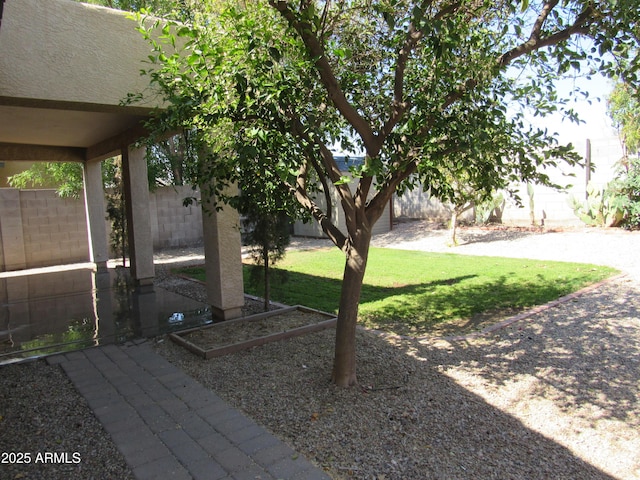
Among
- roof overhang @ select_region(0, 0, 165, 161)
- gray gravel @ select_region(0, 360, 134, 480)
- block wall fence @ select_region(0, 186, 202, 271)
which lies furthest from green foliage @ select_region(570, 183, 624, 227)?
gray gravel @ select_region(0, 360, 134, 480)

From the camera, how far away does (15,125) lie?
292 inches

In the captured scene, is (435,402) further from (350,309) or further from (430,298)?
(430,298)

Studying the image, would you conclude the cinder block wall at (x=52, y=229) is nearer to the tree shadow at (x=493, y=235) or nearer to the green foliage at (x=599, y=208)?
the tree shadow at (x=493, y=235)

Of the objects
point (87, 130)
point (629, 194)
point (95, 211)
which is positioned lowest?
point (629, 194)

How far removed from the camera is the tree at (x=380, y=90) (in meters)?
3.48

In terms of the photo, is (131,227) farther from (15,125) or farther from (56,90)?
(56,90)

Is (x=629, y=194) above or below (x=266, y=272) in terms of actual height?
above

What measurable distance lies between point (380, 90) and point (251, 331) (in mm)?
3419

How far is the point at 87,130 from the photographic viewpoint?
8438 mm

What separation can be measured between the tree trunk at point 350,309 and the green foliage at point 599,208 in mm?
12269

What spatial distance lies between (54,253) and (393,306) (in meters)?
10.3

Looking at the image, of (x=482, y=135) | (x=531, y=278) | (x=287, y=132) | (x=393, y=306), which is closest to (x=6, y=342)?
(x=287, y=132)

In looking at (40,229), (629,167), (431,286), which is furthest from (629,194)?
(40,229)

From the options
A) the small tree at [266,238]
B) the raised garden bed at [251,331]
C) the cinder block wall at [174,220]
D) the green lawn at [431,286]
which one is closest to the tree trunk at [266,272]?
the small tree at [266,238]
